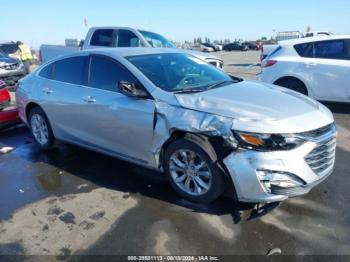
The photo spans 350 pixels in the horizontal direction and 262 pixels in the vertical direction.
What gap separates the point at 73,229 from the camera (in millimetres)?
3672

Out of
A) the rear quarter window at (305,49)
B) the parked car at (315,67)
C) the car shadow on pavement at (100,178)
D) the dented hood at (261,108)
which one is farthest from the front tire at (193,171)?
the rear quarter window at (305,49)

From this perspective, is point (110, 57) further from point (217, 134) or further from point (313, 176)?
point (313, 176)

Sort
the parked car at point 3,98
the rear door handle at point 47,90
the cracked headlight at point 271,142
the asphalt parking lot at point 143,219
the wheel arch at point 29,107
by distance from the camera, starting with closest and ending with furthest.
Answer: the asphalt parking lot at point 143,219 → the cracked headlight at point 271,142 → the rear door handle at point 47,90 → the wheel arch at point 29,107 → the parked car at point 3,98

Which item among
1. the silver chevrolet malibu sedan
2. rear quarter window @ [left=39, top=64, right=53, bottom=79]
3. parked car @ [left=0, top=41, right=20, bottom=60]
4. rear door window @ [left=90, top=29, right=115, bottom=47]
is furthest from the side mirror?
parked car @ [left=0, top=41, right=20, bottom=60]

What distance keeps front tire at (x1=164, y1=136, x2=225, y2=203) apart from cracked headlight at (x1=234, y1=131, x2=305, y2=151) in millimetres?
429

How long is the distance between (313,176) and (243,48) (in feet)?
174

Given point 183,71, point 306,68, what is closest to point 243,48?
point 306,68

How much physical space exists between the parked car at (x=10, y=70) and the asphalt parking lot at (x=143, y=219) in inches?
369

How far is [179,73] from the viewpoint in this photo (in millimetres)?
4699

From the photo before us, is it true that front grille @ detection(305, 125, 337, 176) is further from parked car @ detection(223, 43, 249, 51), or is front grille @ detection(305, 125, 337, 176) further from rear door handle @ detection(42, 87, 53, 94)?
parked car @ detection(223, 43, 249, 51)

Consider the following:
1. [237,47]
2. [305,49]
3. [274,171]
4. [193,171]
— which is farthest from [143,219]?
[237,47]

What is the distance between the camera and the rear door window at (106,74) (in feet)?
14.9

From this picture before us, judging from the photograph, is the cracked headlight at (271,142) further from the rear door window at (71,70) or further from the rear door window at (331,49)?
the rear door window at (331,49)

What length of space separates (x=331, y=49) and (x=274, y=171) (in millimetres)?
5745
